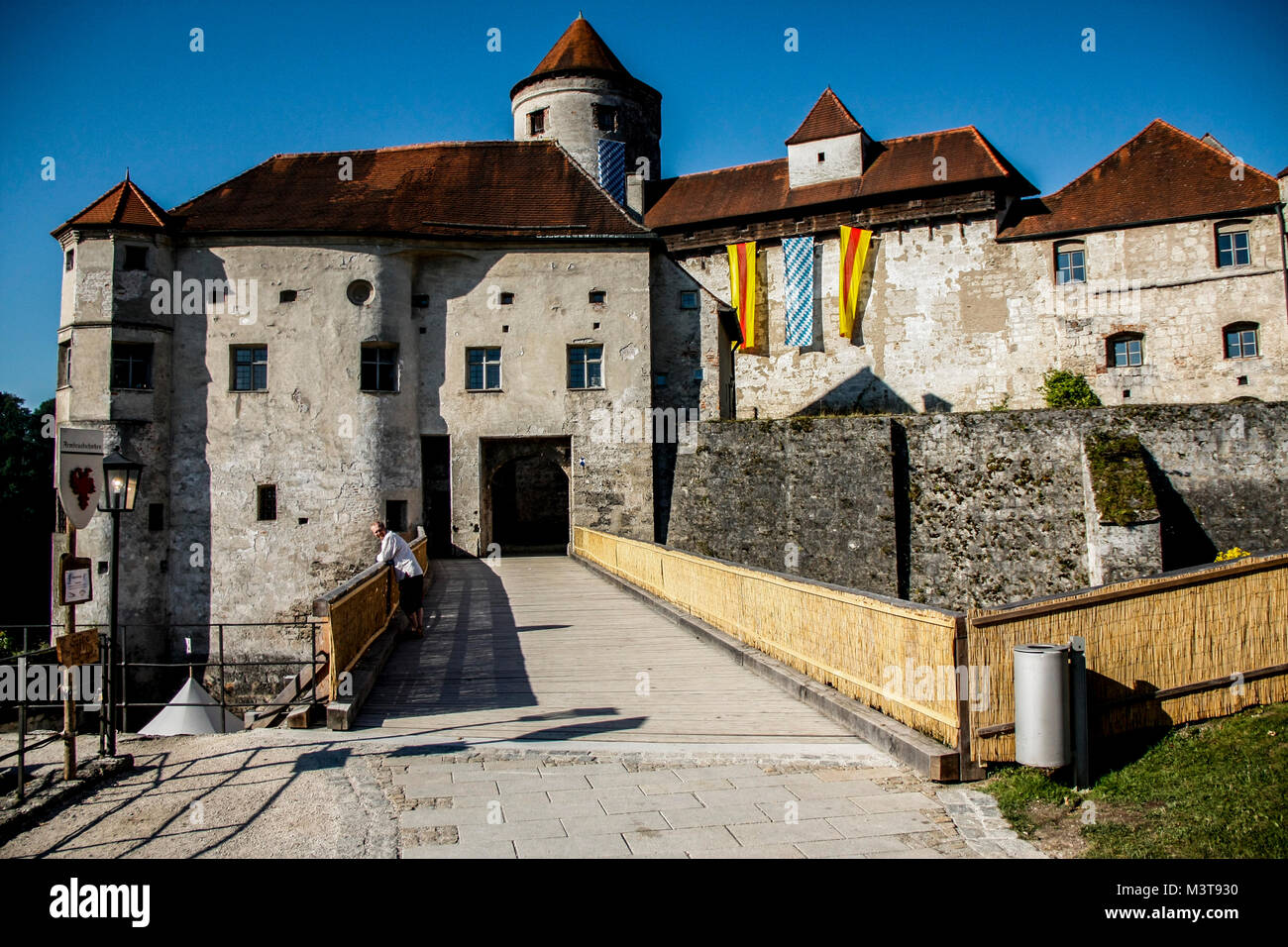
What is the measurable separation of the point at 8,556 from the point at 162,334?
2481 cm

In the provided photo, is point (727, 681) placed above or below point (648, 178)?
below

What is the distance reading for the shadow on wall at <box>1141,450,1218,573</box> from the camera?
20.7m

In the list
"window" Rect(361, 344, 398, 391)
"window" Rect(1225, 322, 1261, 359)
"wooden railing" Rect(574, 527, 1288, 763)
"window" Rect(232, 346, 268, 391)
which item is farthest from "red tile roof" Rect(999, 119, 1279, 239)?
"wooden railing" Rect(574, 527, 1288, 763)

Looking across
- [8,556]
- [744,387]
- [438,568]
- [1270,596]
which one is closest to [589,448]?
[438,568]

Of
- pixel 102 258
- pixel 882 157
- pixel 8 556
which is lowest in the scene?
pixel 8 556

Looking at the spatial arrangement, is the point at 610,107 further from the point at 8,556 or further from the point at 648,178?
the point at 8,556

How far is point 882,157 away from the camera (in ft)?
113

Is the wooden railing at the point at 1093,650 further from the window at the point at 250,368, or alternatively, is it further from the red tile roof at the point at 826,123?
the red tile roof at the point at 826,123

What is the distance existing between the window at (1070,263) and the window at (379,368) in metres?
21.5

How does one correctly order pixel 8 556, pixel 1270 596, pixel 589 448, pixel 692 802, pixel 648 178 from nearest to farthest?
pixel 692 802
pixel 1270 596
pixel 589 448
pixel 648 178
pixel 8 556

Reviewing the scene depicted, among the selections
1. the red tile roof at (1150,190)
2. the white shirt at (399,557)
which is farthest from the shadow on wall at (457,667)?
the red tile roof at (1150,190)

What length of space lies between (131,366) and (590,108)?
19.0 metres

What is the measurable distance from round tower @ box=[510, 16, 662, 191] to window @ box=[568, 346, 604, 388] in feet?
36.4

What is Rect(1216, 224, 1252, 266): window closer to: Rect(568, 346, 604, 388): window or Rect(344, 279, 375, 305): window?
Rect(568, 346, 604, 388): window
